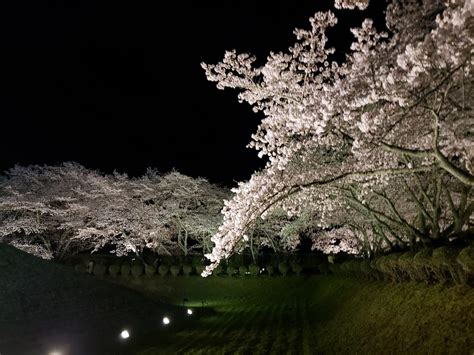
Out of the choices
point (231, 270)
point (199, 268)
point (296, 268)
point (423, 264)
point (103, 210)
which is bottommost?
point (423, 264)

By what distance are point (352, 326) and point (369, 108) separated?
525cm

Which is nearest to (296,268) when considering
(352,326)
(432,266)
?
(352,326)

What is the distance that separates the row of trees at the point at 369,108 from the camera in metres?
6.63

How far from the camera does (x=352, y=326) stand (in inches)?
392

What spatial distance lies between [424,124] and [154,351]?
32.6 feet

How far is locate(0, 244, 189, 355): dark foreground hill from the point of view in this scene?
1259cm

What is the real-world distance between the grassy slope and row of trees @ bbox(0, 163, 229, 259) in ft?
27.0

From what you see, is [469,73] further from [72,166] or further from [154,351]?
[72,166]

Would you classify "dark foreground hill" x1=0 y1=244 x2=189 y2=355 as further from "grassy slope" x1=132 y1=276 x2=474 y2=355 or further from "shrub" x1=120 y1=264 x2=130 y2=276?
"shrub" x1=120 y1=264 x2=130 y2=276

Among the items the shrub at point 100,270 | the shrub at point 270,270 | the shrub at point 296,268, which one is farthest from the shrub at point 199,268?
the shrub at point 296,268

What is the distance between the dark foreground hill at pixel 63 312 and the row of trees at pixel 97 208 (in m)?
10.6

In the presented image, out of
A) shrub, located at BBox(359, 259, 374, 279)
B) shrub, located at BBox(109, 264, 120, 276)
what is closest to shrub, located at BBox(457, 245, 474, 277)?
shrub, located at BBox(359, 259, 374, 279)

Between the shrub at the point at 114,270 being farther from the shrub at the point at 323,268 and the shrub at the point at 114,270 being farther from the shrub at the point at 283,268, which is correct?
the shrub at the point at 323,268

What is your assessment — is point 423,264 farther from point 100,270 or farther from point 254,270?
point 100,270
